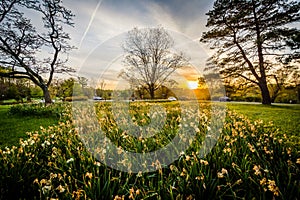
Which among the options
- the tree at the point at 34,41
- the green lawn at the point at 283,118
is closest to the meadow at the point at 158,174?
the green lawn at the point at 283,118

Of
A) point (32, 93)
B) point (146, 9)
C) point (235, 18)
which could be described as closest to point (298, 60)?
point (235, 18)

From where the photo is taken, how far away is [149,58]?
18859 millimetres

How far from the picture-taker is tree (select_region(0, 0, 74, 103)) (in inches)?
509

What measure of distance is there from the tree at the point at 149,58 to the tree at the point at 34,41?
5605 millimetres

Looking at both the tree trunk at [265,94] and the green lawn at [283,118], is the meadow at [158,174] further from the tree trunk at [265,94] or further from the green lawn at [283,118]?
the tree trunk at [265,94]

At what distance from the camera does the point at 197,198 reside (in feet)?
6.27

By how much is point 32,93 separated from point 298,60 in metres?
33.6

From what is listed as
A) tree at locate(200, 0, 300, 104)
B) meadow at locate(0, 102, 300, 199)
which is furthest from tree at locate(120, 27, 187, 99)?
meadow at locate(0, 102, 300, 199)

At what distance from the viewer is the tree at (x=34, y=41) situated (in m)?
12.9

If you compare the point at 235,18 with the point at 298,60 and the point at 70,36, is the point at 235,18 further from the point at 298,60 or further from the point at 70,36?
the point at 70,36

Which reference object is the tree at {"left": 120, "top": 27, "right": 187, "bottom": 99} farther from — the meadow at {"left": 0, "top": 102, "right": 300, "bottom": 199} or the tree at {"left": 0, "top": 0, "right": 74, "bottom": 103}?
the meadow at {"left": 0, "top": 102, "right": 300, "bottom": 199}

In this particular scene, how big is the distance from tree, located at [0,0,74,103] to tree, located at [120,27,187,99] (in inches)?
221

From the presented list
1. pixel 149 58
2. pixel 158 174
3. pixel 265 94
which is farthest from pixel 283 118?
pixel 149 58

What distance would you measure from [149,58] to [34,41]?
10.1m
